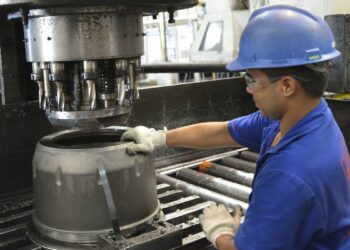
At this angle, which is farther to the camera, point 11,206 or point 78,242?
point 11,206

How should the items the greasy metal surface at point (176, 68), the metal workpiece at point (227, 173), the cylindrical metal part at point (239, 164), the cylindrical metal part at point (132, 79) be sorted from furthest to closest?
the greasy metal surface at point (176, 68)
the cylindrical metal part at point (239, 164)
the metal workpiece at point (227, 173)
the cylindrical metal part at point (132, 79)

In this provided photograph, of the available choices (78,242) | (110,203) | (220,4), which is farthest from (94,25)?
(220,4)

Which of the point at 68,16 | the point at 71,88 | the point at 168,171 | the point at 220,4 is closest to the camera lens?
the point at 68,16

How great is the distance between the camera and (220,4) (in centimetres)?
307

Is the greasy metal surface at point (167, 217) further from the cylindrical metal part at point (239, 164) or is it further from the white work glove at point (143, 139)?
the cylindrical metal part at point (239, 164)

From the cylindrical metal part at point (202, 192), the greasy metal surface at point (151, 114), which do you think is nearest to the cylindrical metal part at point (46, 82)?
the greasy metal surface at point (151, 114)

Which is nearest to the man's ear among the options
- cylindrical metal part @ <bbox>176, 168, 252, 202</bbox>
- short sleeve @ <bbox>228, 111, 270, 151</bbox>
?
short sleeve @ <bbox>228, 111, 270, 151</bbox>

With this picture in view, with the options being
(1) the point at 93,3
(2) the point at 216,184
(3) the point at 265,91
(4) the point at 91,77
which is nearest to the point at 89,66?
(4) the point at 91,77

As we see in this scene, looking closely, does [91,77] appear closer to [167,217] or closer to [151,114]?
[167,217]

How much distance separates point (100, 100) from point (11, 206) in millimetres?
491

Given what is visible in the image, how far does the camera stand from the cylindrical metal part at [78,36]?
996 millimetres

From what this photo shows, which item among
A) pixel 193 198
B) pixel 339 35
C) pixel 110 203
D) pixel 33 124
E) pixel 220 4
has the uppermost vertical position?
pixel 220 4

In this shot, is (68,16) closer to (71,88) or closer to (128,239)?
(71,88)

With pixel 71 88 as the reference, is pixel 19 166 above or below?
below
